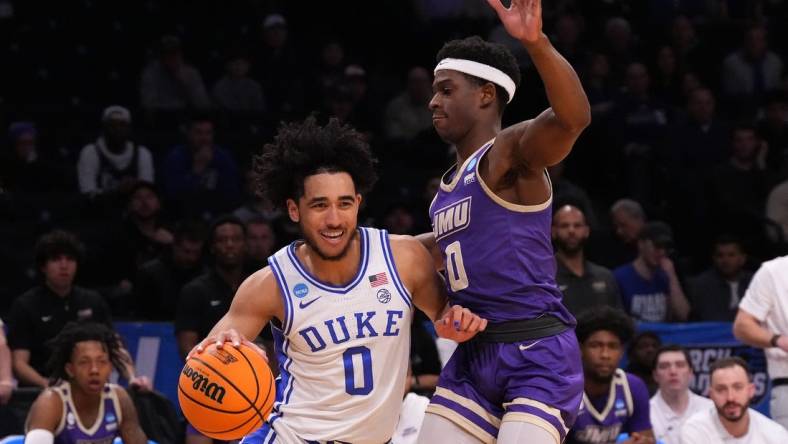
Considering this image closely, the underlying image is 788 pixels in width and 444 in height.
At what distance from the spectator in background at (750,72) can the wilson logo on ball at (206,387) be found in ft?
35.2

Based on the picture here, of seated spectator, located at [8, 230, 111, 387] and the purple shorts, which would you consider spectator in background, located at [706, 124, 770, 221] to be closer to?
seated spectator, located at [8, 230, 111, 387]

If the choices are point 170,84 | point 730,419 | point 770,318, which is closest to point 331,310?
point 770,318

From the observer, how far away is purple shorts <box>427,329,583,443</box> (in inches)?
209

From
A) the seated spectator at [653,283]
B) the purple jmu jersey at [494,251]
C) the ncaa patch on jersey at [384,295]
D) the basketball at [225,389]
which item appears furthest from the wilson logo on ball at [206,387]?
the seated spectator at [653,283]

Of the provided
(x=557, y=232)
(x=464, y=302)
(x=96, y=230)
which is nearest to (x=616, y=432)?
(x=557, y=232)

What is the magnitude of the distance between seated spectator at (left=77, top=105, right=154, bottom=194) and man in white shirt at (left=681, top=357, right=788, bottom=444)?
5224 mm

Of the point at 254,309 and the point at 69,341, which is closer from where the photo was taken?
the point at 254,309

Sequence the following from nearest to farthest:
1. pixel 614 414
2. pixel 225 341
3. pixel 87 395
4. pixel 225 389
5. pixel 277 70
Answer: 1. pixel 225 389
2. pixel 225 341
3. pixel 87 395
4. pixel 614 414
5. pixel 277 70

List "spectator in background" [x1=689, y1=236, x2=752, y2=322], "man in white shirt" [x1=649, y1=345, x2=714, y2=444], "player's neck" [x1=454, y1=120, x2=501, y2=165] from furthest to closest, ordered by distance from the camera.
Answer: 1. "spectator in background" [x1=689, y1=236, x2=752, y2=322]
2. "man in white shirt" [x1=649, y1=345, x2=714, y2=444]
3. "player's neck" [x1=454, y1=120, x2=501, y2=165]

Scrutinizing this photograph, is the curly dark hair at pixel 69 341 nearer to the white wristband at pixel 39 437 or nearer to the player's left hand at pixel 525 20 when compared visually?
the white wristband at pixel 39 437

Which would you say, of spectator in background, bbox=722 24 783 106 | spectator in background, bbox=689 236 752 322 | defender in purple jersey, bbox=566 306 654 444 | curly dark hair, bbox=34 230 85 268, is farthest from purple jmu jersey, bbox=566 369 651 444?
spectator in background, bbox=722 24 783 106

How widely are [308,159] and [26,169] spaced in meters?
6.72

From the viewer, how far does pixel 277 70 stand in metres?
13.8

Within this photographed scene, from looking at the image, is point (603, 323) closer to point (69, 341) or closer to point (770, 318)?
point (770, 318)
